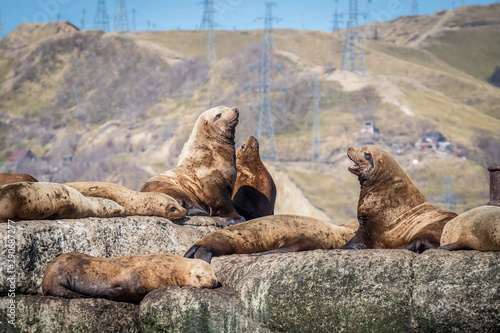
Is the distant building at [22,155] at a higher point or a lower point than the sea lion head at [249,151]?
lower

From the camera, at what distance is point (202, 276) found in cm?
573

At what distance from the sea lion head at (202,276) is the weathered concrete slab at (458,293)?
66.9 inches

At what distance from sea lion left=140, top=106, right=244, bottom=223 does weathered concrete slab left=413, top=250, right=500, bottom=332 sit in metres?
4.25

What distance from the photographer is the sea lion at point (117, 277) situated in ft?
19.0

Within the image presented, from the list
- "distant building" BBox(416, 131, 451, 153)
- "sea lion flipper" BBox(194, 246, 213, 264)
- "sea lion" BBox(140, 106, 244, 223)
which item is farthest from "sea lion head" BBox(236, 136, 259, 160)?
"distant building" BBox(416, 131, 451, 153)

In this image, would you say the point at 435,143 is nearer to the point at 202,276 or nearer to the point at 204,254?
the point at 204,254

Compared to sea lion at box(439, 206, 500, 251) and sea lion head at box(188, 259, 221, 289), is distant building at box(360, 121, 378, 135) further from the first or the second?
sea lion head at box(188, 259, 221, 289)

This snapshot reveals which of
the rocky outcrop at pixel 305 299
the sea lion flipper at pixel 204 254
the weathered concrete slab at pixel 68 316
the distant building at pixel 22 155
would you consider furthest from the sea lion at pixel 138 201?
the distant building at pixel 22 155

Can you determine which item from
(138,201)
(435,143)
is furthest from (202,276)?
(435,143)

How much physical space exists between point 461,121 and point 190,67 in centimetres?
6120

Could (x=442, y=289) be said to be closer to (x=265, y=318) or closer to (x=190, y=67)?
(x=265, y=318)

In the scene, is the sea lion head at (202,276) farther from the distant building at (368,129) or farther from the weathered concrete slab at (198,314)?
the distant building at (368,129)

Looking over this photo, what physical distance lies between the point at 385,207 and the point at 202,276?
9.57 feet

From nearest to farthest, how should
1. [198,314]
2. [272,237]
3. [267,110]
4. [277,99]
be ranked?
[198,314] < [272,237] < [267,110] < [277,99]
